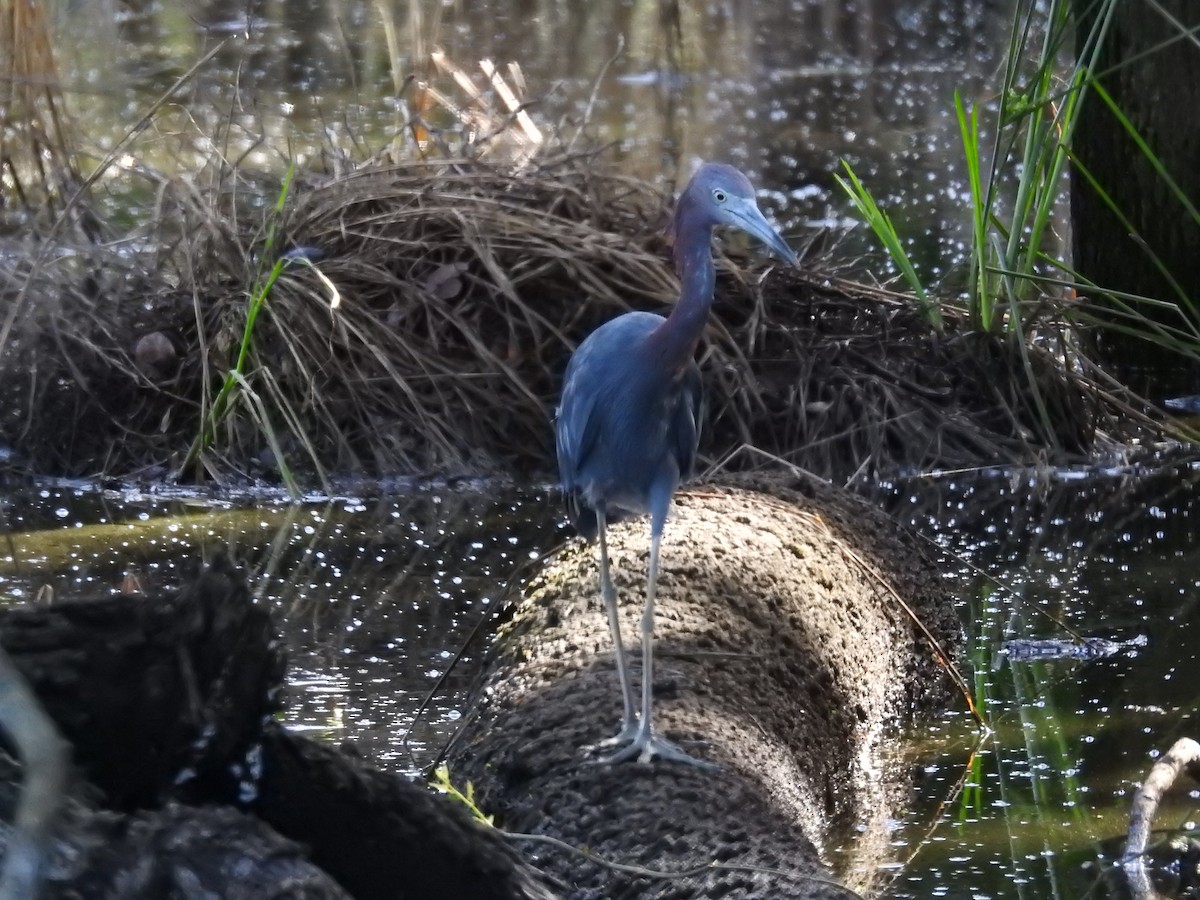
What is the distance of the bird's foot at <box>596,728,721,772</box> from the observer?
98.3 inches

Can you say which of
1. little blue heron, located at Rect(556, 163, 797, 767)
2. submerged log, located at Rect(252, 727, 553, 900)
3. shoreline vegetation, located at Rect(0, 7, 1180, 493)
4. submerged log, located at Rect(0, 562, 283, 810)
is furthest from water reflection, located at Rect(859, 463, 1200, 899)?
submerged log, located at Rect(0, 562, 283, 810)

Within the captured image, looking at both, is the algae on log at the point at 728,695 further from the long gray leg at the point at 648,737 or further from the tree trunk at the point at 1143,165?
the tree trunk at the point at 1143,165

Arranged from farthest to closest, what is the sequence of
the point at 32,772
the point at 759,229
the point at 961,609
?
the point at 961,609 → the point at 759,229 → the point at 32,772

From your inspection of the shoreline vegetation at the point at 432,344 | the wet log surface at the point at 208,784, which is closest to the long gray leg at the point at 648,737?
the wet log surface at the point at 208,784

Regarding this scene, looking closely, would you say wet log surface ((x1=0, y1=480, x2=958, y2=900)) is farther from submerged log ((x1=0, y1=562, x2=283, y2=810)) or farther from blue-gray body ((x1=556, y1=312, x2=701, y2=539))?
blue-gray body ((x1=556, y1=312, x2=701, y2=539))

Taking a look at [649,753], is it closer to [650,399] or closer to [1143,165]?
[650,399]

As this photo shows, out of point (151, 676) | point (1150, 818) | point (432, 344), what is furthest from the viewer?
point (432, 344)

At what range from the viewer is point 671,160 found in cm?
805

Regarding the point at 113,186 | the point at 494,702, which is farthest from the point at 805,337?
the point at 113,186

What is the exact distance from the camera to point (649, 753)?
2.50 m

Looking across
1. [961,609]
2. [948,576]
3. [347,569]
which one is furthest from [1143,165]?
[347,569]

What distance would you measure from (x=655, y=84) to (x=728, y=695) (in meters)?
8.19

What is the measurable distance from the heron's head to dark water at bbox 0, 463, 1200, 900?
0.85 m

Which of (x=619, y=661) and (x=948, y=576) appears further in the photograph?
(x=948, y=576)
